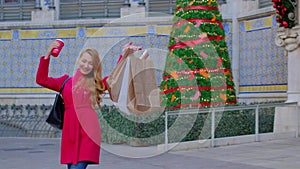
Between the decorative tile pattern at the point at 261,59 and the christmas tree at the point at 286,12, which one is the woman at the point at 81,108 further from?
the decorative tile pattern at the point at 261,59

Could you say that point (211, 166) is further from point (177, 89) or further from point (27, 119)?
point (27, 119)

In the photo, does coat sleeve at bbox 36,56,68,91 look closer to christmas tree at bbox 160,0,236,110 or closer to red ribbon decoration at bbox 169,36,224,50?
christmas tree at bbox 160,0,236,110

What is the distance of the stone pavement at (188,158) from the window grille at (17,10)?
9642 millimetres

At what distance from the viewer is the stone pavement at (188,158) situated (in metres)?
10.2

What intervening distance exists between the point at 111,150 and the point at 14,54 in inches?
408

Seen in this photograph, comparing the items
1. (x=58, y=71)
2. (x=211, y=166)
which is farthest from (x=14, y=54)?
(x=211, y=166)

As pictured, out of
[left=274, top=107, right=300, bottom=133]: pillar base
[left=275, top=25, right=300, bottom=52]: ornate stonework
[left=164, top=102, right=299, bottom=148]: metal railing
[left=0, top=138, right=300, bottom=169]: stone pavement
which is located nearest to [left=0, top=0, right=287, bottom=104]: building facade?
[left=275, top=25, right=300, bottom=52]: ornate stonework

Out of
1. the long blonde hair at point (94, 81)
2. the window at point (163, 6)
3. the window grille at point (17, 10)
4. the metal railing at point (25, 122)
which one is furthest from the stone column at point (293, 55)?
the window grille at point (17, 10)

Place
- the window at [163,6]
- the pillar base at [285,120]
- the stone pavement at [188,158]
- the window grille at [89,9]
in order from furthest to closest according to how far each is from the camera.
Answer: the window grille at [89,9], the window at [163,6], the pillar base at [285,120], the stone pavement at [188,158]

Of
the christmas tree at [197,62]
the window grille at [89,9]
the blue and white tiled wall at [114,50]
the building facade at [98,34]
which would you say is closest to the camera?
the christmas tree at [197,62]

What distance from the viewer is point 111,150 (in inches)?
528

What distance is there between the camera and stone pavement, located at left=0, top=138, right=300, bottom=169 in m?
10.2

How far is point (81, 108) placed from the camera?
20.1 ft

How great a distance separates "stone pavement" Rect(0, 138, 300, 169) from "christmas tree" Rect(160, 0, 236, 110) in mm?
1463
